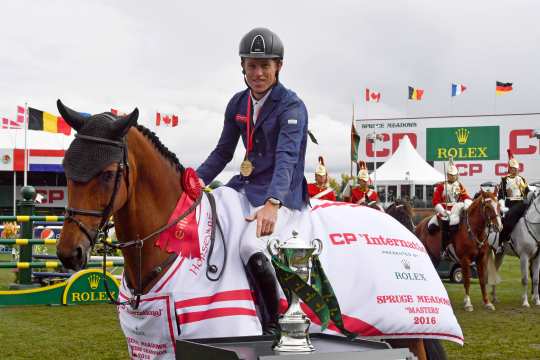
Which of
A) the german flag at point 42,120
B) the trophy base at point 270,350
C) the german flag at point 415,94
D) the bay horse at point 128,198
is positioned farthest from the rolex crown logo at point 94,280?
the german flag at point 415,94

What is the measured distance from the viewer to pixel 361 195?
635 inches

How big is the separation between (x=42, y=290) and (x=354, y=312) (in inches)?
339

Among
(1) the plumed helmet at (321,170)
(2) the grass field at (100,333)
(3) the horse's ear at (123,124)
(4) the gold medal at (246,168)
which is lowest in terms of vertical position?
(2) the grass field at (100,333)

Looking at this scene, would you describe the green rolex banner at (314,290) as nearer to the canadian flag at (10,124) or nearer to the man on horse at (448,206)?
the man on horse at (448,206)

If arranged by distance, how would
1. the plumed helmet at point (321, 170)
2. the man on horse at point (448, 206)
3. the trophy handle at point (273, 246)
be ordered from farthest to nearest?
the plumed helmet at point (321, 170), the man on horse at point (448, 206), the trophy handle at point (273, 246)

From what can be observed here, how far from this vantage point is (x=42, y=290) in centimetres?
1127

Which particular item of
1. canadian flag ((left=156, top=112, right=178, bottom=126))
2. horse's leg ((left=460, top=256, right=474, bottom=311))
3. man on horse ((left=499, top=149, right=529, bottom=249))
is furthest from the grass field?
canadian flag ((left=156, top=112, right=178, bottom=126))

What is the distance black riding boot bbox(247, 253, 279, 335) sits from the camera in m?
3.49

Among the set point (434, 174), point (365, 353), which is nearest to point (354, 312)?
point (365, 353)

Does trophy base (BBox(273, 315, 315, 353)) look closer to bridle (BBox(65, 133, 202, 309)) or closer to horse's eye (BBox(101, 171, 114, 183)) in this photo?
bridle (BBox(65, 133, 202, 309))

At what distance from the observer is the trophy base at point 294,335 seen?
8.29 feet

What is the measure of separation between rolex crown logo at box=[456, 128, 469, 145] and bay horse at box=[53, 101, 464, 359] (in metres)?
38.4

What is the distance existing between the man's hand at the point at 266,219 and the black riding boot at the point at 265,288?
147 mm

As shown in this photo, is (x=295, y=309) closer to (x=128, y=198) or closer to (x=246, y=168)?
(x=128, y=198)
